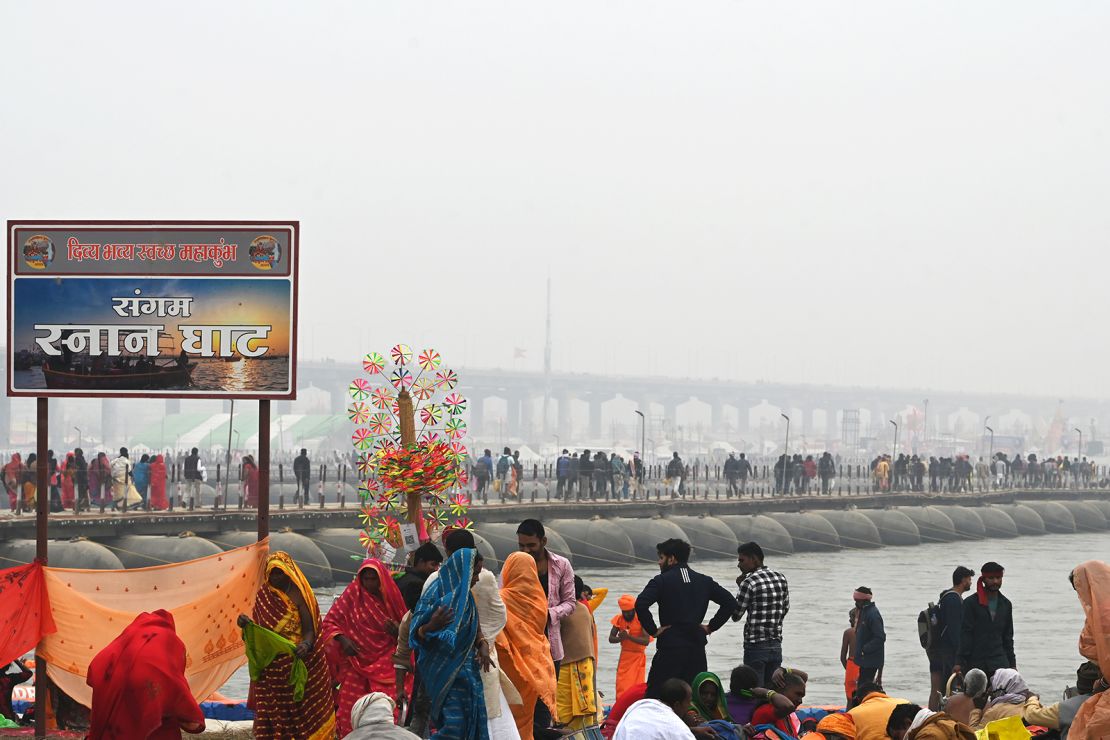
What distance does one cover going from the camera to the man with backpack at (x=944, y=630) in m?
12.0

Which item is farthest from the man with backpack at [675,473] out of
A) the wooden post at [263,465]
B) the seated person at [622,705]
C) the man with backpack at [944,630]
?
the seated person at [622,705]

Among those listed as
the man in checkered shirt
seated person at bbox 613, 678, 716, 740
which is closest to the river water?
the man in checkered shirt

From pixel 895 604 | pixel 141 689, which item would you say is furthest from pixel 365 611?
pixel 895 604

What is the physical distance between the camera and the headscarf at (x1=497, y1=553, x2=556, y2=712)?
820 centimetres

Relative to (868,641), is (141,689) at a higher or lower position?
higher

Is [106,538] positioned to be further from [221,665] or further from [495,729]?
[495,729]

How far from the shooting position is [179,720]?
7.24 meters

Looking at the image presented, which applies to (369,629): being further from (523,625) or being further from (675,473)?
(675,473)

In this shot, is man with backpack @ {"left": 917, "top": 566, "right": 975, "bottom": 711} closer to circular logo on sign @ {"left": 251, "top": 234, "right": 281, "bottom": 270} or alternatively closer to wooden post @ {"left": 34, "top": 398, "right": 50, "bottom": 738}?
circular logo on sign @ {"left": 251, "top": 234, "right": 281, "bottom": 270}

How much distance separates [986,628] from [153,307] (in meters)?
6.35

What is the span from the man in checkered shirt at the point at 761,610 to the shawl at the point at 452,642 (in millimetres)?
3301

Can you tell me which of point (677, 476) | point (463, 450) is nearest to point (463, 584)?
point (463, 450)

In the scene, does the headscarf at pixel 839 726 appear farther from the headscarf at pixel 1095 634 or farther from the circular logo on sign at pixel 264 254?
the circular logo on sign at pixel 264 254

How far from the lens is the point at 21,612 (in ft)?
32.5
